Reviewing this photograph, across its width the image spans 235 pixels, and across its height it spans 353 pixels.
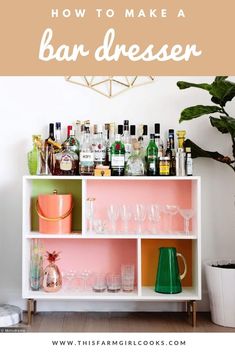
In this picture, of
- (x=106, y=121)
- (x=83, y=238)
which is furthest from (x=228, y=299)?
(x=106, y=121)

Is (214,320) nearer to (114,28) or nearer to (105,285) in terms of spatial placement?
(105,285)

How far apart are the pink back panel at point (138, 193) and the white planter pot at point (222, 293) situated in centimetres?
42

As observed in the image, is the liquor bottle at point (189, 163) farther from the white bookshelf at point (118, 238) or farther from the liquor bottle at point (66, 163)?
the liquor bottle at point (66, 163)

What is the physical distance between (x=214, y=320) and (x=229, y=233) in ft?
1.80

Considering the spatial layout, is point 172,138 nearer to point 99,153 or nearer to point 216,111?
point 216,111

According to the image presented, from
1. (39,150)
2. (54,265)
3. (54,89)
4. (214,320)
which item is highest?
(54,89)

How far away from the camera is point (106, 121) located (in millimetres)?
3557

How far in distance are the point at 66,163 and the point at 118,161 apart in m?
0.30

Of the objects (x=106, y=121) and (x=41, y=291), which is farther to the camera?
(x=106, y=121)

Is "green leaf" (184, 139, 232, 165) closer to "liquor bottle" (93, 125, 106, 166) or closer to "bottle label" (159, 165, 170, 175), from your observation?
"bottle label" (159, 165, 170, 175)

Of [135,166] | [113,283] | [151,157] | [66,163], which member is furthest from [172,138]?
[113,283]

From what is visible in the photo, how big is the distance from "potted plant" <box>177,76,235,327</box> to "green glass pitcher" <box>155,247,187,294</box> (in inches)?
6.8

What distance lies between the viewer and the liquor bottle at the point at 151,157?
132 inches

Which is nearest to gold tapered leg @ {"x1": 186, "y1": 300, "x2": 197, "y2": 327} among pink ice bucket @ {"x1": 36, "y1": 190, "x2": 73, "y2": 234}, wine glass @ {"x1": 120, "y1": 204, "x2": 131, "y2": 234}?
wine glass @ {"x1": 120, "y1": 204, "x2": 131, "y2": 234}
